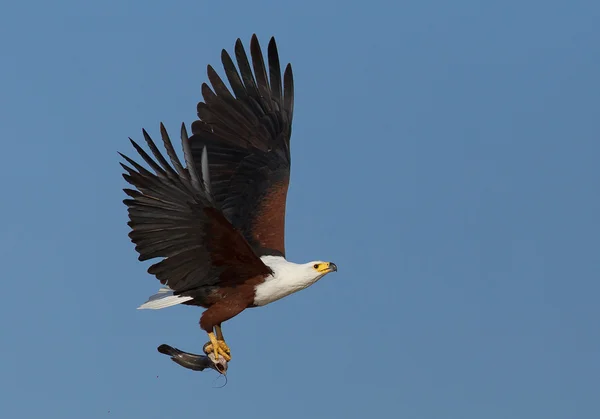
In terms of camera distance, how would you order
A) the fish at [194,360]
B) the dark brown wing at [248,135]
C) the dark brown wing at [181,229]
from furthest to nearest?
the dark brown wing at [248,135] < the fish at [194,360] < the dark brown wing at [181,229]

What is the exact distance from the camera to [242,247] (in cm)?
964

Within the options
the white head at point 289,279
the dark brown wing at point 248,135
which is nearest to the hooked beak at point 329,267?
the white head at point 289,279

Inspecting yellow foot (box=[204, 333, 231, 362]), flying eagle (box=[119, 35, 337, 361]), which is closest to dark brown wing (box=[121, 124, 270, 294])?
flying eagle (box=[119, 35, 337, 361])

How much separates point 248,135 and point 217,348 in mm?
2850

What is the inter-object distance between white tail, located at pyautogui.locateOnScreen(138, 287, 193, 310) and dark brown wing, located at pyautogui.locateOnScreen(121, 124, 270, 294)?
0.08m

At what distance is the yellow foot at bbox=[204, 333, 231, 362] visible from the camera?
1014cm

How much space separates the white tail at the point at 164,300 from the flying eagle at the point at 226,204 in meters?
0.01

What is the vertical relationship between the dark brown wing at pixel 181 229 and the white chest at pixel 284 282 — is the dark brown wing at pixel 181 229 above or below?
above

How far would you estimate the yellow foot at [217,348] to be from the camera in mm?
10141

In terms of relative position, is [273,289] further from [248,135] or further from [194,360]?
[248,135]

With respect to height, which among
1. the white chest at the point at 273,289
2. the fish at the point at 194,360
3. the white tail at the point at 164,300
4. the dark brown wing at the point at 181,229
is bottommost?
the fish at the point at 194,360

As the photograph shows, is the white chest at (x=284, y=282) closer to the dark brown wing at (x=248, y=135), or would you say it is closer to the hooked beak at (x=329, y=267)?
the hooked beak at (x=329, y=267)

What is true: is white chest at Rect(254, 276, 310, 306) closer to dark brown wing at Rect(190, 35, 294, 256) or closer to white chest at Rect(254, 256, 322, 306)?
white chest at Rect(254, 256, 322, 306)

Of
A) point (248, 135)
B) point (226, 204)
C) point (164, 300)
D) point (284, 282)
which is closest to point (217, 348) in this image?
point (164, 300)
